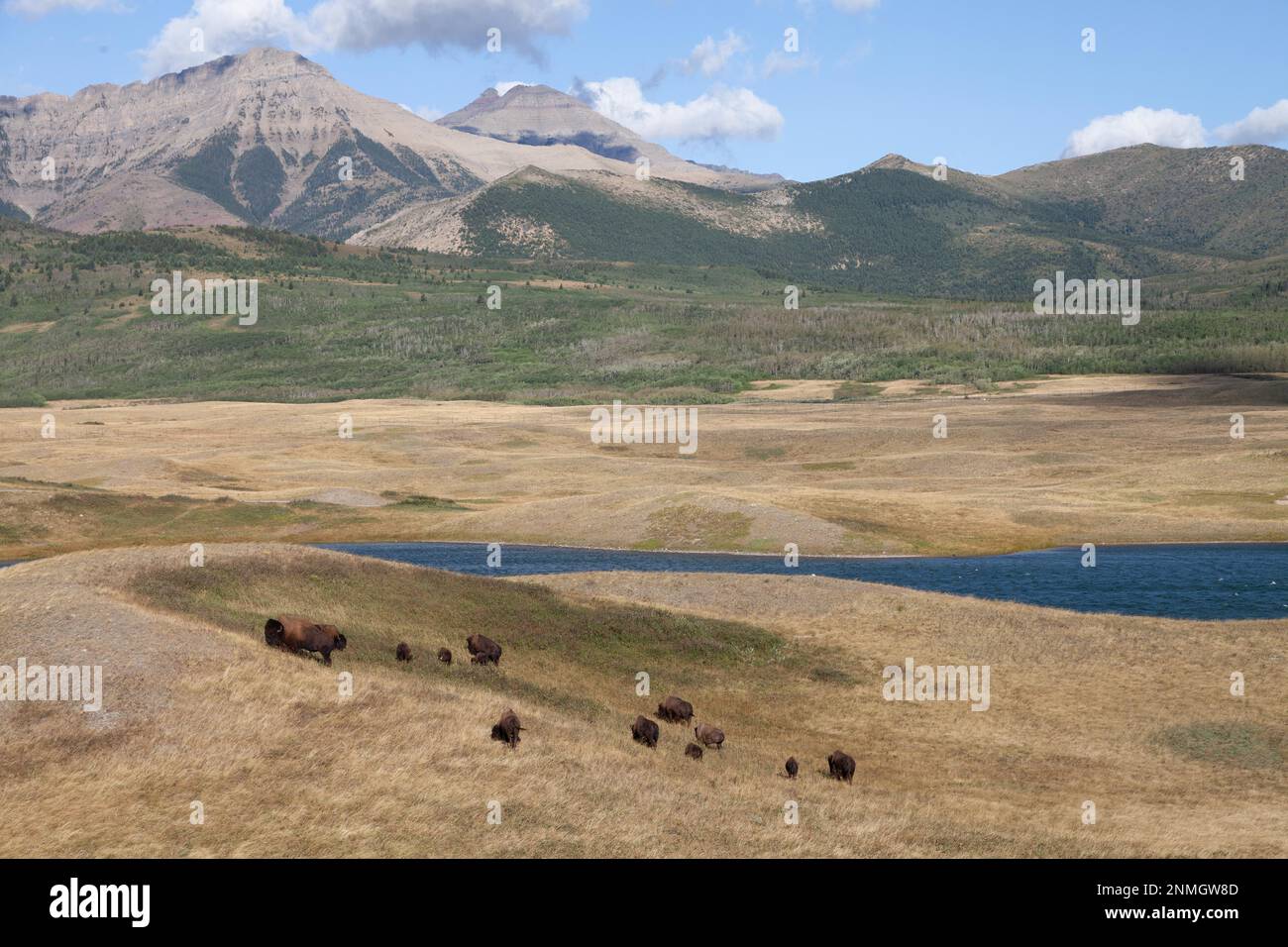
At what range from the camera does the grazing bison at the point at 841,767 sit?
3462 cm

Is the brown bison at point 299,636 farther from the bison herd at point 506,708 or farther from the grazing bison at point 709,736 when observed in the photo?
the grazing bison at point 709,736

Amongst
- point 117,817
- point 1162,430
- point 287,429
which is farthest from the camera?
point 287,429

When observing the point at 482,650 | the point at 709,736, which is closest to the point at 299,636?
the point at 482,650

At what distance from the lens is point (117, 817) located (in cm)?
2536

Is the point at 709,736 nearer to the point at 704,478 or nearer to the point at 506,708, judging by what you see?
the point at 506,708

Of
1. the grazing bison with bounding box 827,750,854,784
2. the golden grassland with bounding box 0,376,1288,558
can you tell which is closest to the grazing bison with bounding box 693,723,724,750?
the grazing bison with bounding box 827,750,854,784

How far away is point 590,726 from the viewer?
35.2 metres

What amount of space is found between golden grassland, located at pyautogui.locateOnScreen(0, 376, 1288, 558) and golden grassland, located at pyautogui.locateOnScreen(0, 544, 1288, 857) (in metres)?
33.8

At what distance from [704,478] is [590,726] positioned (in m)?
87.0
